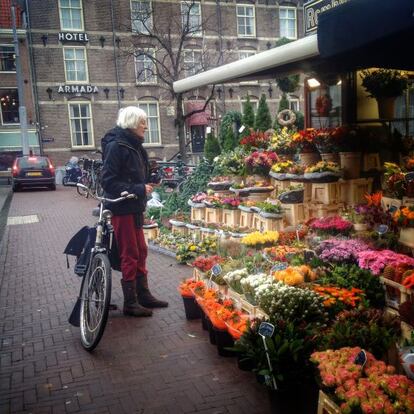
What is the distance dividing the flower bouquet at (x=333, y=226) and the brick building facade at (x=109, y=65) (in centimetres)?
2067

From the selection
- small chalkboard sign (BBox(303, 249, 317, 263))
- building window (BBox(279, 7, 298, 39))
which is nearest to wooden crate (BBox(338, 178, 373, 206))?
small chalkboard sign (BBox(303, 249, 317, 263))

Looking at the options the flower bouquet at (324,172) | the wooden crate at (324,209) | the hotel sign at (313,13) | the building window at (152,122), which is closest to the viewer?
the flower bouquet at (324,172)

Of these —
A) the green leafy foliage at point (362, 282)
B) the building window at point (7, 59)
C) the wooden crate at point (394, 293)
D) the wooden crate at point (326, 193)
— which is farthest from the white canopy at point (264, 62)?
the building window at point (7, 59)

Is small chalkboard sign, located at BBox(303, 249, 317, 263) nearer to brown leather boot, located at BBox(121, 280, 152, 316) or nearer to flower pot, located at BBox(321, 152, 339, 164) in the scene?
brown leather boot, located at BBox(121, 280, 152, 316)

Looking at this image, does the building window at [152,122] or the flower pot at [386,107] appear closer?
the flower pot at [386,107]

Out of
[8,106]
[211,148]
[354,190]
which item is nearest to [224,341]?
[354,190]

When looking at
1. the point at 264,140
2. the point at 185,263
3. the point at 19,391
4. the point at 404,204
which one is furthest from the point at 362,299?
the point at 264,140

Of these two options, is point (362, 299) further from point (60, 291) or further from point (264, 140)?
point (264, 140)

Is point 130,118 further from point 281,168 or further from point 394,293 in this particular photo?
point 281,168

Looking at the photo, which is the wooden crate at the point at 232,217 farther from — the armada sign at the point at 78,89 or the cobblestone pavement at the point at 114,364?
the armada sign at the point at 78,89

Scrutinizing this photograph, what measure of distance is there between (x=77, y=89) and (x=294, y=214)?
22.0 metres

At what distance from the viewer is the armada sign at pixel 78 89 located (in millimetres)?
25688

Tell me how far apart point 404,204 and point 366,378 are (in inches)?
112

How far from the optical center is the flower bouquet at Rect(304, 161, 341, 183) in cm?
650
